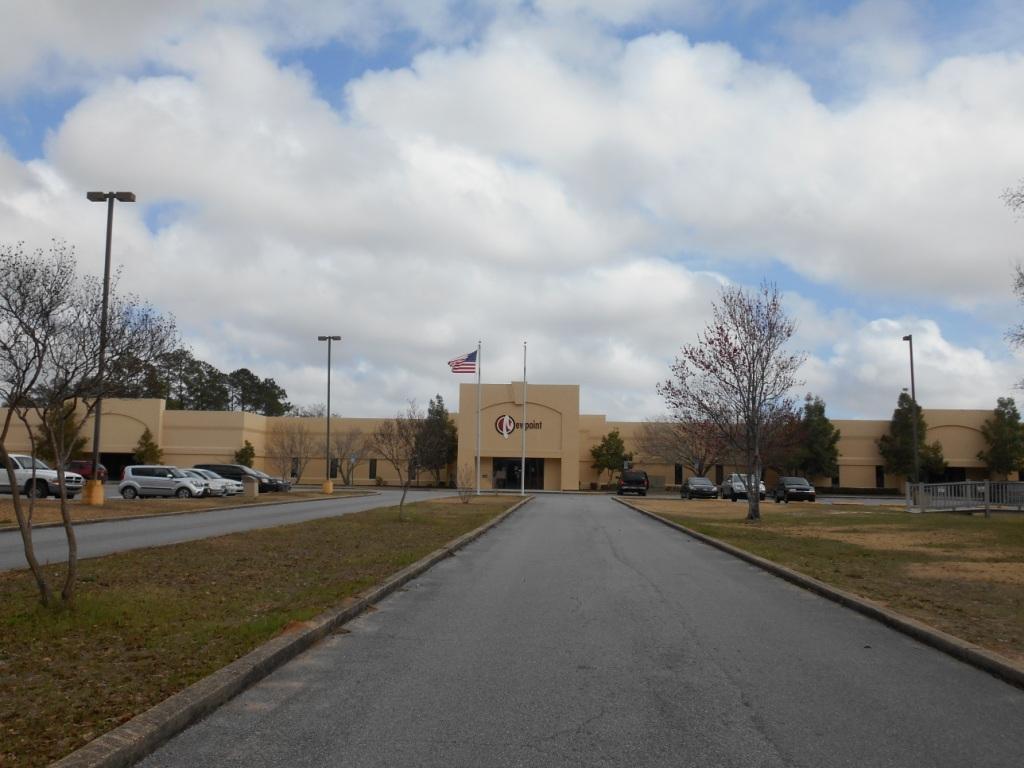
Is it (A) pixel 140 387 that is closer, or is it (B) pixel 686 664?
(B) pixel 686 664

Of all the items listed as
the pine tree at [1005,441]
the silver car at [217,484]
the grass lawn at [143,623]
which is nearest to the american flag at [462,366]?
the silver car at [217,484]

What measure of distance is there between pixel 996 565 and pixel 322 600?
11.3m

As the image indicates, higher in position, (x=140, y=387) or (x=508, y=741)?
(x=140, y=387)

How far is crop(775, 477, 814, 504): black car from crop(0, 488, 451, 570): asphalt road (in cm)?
2734

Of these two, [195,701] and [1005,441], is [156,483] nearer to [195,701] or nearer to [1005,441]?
[195,701]

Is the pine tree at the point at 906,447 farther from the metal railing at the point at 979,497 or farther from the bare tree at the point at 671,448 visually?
the metal railing at the point at 979,497

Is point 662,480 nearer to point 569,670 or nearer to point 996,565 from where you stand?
point 996,565

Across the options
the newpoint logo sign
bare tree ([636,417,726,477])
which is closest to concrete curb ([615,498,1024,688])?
bare tree ([636,417,726,477])

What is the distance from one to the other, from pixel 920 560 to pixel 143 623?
12988mm

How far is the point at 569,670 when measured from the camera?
761 cm

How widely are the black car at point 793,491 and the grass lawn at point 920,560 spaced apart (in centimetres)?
1855

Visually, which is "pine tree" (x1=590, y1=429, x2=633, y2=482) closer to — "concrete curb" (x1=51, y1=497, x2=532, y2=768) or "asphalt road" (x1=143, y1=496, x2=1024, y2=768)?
"asphalt road" (x1=143, y1=496, x2=1024, y2=768)

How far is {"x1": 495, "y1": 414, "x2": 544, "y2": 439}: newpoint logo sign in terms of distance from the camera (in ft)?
228

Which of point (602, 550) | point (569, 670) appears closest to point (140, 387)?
point (602, 550)
